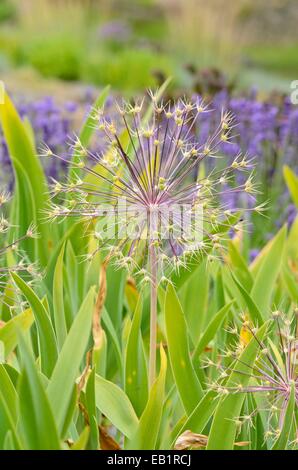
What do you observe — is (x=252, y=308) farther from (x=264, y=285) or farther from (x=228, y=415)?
(x=228, y=415)

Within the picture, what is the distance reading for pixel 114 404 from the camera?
1646 mm

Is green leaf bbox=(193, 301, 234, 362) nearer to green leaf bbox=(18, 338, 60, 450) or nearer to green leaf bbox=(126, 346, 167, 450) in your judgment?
green leaf bbox=(126, 346, 167, 450)

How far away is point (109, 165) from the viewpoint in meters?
1.54

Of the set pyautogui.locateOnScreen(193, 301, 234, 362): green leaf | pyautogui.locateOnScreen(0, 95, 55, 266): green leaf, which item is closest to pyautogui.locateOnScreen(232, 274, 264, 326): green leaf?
pyautogui.locateOnScreen(193, 301, 234, 362): green leaf

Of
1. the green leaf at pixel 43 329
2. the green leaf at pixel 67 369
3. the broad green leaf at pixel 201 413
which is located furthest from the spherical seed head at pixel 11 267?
the broad green leaf at pixel 201 413

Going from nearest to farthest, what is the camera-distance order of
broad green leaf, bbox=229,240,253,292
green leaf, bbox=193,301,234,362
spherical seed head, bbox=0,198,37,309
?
spherical seed head, bbox=0,198,37,309, green leaf, bbox=193,301,234,362, broad green leaf, bbox=229,240,253,292

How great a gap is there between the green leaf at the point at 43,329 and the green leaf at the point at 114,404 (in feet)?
0.51

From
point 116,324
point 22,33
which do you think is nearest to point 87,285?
point 116,324

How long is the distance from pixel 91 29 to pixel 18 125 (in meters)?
13.3

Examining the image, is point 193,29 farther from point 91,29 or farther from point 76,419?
point 76,419

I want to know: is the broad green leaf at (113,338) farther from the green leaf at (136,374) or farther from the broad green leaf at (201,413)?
the broad green leaf at (201,413)

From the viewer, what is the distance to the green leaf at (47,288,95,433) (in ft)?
4.89

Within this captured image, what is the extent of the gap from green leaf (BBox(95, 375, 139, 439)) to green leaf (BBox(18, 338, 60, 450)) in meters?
0.30

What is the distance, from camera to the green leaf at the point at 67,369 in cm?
149
